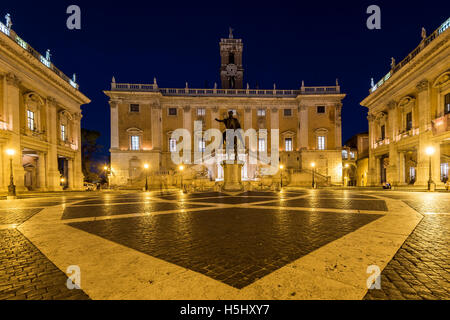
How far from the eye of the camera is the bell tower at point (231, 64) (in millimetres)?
43844

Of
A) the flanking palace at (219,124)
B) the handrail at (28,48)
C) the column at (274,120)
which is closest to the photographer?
the handrail at (28,48)

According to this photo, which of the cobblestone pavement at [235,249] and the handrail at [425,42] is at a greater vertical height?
the handrail at [425,42]

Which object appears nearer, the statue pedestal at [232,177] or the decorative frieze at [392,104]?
the statue pedestal at [232,177]

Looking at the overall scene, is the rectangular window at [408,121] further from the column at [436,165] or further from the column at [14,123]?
the column at [14,123]

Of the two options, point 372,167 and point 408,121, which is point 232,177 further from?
point 372,167

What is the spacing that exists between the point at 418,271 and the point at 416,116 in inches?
1038

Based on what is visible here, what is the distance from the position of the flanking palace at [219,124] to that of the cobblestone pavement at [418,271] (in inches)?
1129

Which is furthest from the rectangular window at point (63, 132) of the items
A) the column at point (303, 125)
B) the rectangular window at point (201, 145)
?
the column at point (303, 125)

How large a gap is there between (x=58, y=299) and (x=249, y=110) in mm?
36909

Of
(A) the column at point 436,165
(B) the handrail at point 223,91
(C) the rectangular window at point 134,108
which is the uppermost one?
(B) the handrail at point 223,91

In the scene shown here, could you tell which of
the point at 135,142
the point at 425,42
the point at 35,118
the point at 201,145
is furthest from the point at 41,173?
the point at 425,42

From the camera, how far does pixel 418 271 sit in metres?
Answer: 2.83

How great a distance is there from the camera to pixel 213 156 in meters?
34.1

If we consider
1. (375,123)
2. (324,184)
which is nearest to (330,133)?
(375,123)
